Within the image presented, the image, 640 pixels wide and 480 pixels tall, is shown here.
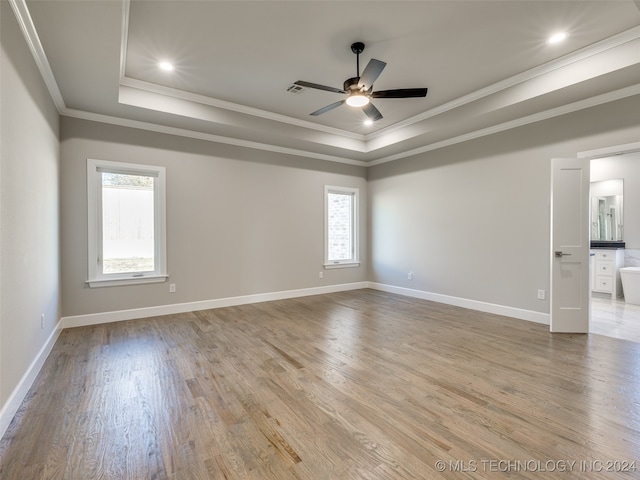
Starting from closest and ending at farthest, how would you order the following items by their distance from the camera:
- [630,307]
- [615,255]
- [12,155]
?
[12,155] < [630,307] < [615,255]

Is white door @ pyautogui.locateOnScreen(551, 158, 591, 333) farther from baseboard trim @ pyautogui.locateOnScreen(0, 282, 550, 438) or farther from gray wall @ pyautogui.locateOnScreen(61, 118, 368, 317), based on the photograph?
gray wall @ pyautogui.locateOnScreen(61, 118, 368, 317)

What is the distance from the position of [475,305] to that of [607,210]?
152 inches

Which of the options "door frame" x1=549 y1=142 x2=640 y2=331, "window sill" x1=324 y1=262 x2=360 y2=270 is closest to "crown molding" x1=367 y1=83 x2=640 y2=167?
"door frame" x1=549 y1=142 x2=640 y2=331

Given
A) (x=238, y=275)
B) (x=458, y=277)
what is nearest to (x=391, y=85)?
(x=458, y=277)

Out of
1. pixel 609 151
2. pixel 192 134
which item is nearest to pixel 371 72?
pixel 609 151

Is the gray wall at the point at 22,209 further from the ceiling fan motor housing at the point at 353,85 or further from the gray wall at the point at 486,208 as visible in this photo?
the gray wall at the point at 486,208

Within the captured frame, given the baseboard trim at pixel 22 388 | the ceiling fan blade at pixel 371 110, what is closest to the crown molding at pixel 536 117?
the ceiling fan blade at pixel 371 110

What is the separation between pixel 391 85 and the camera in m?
4.00

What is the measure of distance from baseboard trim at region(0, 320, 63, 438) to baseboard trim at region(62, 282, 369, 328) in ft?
2.66

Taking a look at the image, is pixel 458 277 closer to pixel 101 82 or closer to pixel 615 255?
pixel 615 255

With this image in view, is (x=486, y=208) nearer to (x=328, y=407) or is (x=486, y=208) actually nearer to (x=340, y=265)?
(x=340, y=265)

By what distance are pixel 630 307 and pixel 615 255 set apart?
1177mm

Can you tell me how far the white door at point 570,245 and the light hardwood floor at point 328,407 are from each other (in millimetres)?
320

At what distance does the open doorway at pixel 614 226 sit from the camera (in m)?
5.76
